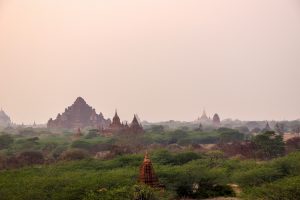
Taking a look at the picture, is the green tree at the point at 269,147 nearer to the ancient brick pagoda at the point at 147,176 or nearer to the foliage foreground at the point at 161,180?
the foliage foreground at the point at 161,180

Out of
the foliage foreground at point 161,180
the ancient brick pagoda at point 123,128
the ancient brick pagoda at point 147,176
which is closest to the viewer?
the foliage foreground at point 161,180

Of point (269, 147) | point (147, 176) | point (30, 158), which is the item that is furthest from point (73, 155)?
point (269, 147)

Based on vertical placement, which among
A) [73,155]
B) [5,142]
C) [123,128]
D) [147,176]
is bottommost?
[147,176]

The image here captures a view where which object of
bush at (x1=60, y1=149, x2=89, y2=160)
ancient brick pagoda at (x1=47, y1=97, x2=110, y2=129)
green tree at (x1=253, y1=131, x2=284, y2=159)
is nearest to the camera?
bush at (x1=60, y1=149, x2=89, y2=160)

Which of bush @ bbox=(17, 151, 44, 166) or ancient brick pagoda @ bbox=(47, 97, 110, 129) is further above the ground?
ancient brick pagoda @ bbox=(47, 97, 110, 129)

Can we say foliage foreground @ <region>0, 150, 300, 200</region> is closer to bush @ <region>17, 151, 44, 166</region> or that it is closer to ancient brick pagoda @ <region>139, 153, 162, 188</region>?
ancient brick pagoda @ <region>139, 153, 162, 188</region>

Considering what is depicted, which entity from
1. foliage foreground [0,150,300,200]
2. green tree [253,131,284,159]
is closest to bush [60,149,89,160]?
foliage foreground [0,150,300,200]

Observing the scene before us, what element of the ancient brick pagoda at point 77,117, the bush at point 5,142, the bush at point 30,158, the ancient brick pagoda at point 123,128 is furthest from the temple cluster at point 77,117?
the bush at point 30,158

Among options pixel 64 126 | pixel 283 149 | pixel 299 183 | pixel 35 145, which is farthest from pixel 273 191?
pixel 64 126

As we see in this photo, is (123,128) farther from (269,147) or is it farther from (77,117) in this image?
(77,117)

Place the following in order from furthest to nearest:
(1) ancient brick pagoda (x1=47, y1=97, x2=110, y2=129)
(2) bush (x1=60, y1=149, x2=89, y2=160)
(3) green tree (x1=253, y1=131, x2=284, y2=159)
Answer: (1) ancient brick pagoda (x1=47, y1=97, x2=110, y2=129)
(3) green tree (x1=253, y1=131, x2=284, y2=159)
(2) bush (x1=60, y1=149, x2=89, y2=160)

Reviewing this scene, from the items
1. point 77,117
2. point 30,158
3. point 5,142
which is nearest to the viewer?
point 30,158

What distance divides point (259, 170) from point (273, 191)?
9983 mm

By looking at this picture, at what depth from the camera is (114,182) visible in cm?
3291
